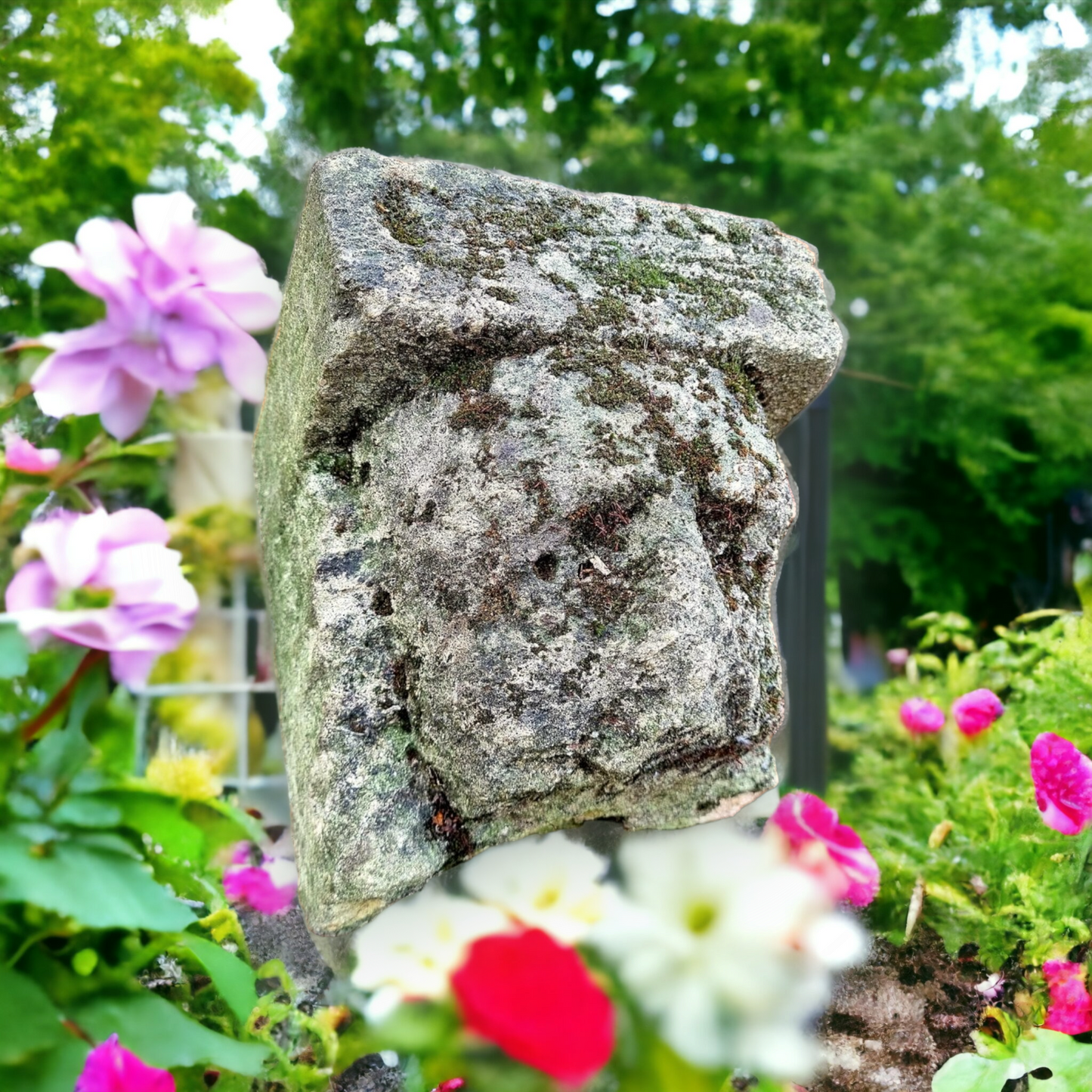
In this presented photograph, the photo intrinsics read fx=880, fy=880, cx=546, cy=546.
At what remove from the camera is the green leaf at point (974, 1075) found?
1.19 m

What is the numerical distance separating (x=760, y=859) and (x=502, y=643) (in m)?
0.54

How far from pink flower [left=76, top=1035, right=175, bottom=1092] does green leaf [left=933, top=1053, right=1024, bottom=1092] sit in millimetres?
1043

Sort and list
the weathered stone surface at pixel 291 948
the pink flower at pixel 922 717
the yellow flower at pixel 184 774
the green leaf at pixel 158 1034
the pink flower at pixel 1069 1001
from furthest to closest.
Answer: the pink flower at pixel 922 717 → the yellow flower at pixel 184 774 → the weathered stone surface at pixel 291 948 → the pink flower at pixel 1069 1001 → the green leaf at pixel 158 1034

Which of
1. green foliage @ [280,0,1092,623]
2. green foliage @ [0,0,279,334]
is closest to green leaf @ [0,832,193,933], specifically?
green foliage @ [0,0,279,334]

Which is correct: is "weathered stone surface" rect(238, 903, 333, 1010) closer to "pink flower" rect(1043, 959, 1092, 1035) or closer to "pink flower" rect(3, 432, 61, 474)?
"pink flower" rect(3, 432, 61, 474)

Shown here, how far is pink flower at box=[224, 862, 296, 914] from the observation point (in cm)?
165

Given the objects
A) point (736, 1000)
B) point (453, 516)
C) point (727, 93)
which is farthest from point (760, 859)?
point (727, 93)

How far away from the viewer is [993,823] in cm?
186

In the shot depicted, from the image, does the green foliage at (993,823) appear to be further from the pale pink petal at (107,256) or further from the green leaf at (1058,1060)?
the pale pink petal at (107,256)

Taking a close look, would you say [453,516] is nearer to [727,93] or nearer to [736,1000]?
[736,1000]

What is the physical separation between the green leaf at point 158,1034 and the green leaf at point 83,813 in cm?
14

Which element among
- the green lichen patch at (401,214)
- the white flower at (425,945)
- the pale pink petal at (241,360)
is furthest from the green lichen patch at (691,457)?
the white flower at (425,945)

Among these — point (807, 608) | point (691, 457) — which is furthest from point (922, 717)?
point (691, 457)

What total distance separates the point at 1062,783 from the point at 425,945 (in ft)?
4.05
